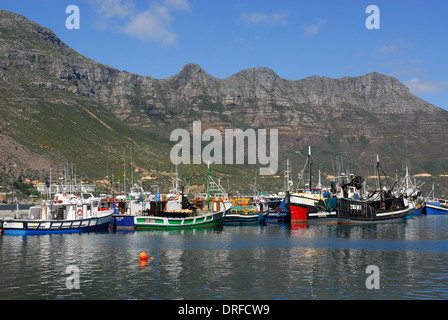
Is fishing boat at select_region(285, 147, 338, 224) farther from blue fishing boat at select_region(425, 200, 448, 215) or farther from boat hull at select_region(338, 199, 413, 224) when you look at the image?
blue fishing boat at select_region(425, 200, 448, 215)

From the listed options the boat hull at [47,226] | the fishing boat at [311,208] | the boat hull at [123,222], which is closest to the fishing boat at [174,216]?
the boat hull at [123,222]

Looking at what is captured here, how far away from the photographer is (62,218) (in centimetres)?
9444

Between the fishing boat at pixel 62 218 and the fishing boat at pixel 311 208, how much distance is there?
46.2 m

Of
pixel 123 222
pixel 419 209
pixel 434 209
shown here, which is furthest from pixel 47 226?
pixel 434 209

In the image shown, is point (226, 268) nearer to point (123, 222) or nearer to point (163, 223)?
point (163, 223)

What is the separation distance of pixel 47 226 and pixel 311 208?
208 feet

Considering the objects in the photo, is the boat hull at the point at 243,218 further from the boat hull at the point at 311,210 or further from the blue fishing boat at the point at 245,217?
the boat hull at the point at 311,210

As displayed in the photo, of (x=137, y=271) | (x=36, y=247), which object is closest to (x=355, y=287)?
(x=137, y=271)

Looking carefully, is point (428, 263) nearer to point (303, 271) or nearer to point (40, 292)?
point (303, 271)

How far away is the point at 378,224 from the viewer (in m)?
120

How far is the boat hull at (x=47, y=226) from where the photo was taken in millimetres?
88438

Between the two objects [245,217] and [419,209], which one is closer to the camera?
[245,217]

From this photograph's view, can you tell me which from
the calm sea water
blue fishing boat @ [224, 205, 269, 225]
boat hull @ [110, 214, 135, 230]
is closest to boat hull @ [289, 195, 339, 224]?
blue fishing boat @ [224, 205, 269, 225]
